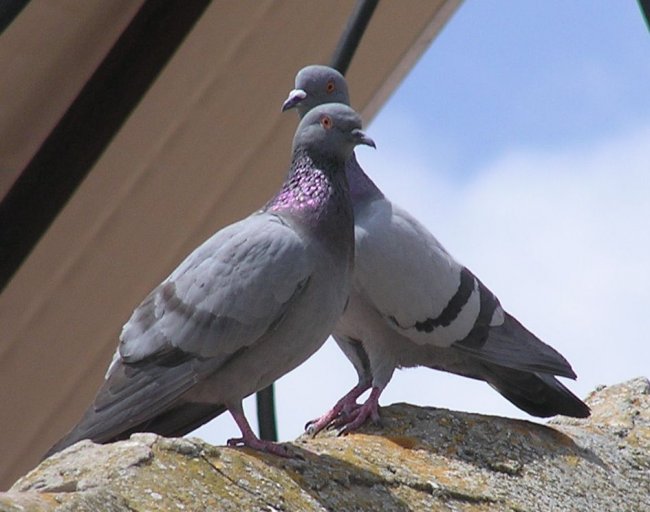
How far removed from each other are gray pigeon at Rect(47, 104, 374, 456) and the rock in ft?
1.20

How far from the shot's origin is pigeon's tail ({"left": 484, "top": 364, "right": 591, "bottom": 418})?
5.07m

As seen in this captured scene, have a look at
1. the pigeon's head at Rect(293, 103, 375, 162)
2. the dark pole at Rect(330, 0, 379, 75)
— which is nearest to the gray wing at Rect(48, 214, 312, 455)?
the pigeon's head at Rect(293, 103, 375, 162)

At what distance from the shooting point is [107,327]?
261 inches

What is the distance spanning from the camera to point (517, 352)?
5355 millimetres

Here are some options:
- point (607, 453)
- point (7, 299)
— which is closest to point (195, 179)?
point (7, 299)

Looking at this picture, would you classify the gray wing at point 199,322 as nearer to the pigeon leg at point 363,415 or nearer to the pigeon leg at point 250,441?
the pigeon leg at point 250,441

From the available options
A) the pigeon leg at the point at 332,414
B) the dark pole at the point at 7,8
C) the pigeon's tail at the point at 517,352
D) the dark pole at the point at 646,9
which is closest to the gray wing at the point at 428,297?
the pigeon's tail at the point at 517,352

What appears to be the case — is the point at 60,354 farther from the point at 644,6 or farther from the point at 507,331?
the point at 644,6

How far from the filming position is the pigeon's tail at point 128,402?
4.11 meters

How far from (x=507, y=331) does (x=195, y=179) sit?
1.56 metres

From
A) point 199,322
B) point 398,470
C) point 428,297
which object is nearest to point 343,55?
point 428,297

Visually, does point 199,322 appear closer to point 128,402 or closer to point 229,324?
point 229,324

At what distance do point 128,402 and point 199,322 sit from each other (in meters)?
0.30

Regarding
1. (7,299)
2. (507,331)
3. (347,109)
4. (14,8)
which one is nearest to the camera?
(14,8)
